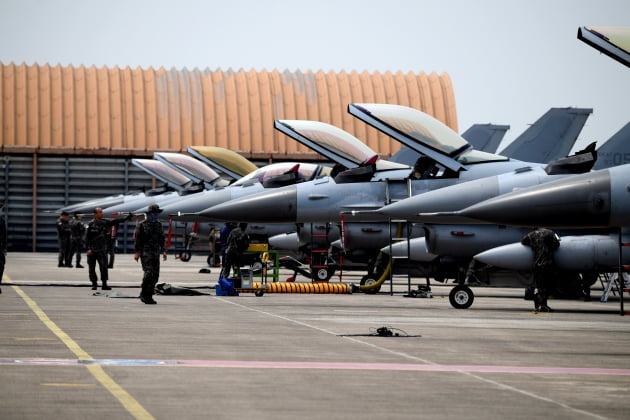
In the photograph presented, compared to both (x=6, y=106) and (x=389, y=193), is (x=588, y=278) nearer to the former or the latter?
(x=389, y=193)

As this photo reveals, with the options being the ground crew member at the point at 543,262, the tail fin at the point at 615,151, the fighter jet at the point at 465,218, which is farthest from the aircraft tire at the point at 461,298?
the tail fin at the point at 615,151

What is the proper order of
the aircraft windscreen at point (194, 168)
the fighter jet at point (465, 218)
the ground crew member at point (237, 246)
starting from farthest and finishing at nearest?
the aircraft windscreen at point (194, 168)
the ground crew member at point (237, 246)
the fighter jet at point (465, 218)

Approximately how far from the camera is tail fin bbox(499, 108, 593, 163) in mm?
28516

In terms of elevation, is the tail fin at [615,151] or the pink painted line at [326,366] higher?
the tail fin at [615,151]

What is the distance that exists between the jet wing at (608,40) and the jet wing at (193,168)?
72.8 ft

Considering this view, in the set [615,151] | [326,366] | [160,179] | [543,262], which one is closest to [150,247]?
[543,262]

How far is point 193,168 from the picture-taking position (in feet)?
123

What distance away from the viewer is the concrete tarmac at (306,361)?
853 centimetres

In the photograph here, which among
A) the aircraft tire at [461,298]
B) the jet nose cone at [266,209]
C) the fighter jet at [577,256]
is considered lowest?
the aircraft tire at [461,298]

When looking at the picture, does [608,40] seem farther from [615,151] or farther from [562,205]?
[615,151]

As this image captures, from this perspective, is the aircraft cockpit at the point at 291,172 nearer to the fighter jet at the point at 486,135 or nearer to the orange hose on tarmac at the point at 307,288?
the orange hose on tarmac at the point at 307,288

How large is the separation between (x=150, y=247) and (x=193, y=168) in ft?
56.7

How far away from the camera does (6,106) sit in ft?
193

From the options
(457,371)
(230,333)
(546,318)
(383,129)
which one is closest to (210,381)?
(457,371)
